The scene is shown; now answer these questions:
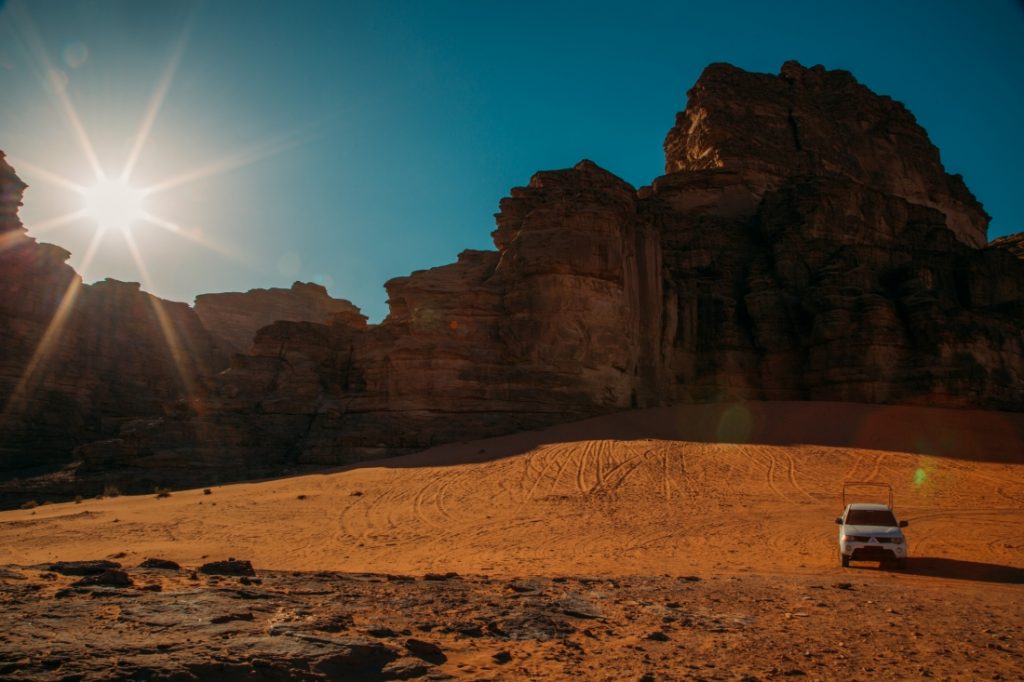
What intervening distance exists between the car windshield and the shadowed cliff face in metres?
17.6

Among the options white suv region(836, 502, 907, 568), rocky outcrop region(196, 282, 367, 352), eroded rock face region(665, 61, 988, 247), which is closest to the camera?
white suv region(836, 502, 907, 568)

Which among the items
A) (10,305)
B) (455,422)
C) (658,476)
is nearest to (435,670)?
(658,476)

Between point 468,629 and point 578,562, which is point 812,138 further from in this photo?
point 468,629

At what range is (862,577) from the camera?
1128cm

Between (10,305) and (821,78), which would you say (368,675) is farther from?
(821,78)

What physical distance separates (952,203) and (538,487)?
185ft

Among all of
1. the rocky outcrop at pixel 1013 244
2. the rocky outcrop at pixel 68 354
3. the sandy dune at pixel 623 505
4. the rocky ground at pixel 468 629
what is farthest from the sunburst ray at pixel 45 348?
the rocky outcrop at pixel 1013 244

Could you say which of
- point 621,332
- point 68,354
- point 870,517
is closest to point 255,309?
point 68,354

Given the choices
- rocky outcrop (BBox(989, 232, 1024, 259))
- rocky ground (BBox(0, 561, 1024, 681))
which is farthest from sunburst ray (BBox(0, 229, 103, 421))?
rocky outcrop (BBox(989, 232, 1024, 259))

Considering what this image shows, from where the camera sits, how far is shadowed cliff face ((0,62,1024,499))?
99.5ft

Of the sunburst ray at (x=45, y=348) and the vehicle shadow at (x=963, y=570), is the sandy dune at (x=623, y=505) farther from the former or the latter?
the sunburst ray at (x=45, y=348)

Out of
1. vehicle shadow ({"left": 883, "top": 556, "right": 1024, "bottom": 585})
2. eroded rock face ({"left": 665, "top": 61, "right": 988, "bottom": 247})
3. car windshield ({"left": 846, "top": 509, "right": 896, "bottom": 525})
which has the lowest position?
vehicle shadow ({"left": 883, "top": 556, "right": 1024, "bottom": 585})

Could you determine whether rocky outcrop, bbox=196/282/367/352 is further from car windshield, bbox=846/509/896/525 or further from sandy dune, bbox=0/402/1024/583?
car windshield, bbox=846/509/896/525

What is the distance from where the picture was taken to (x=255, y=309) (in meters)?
71.1
